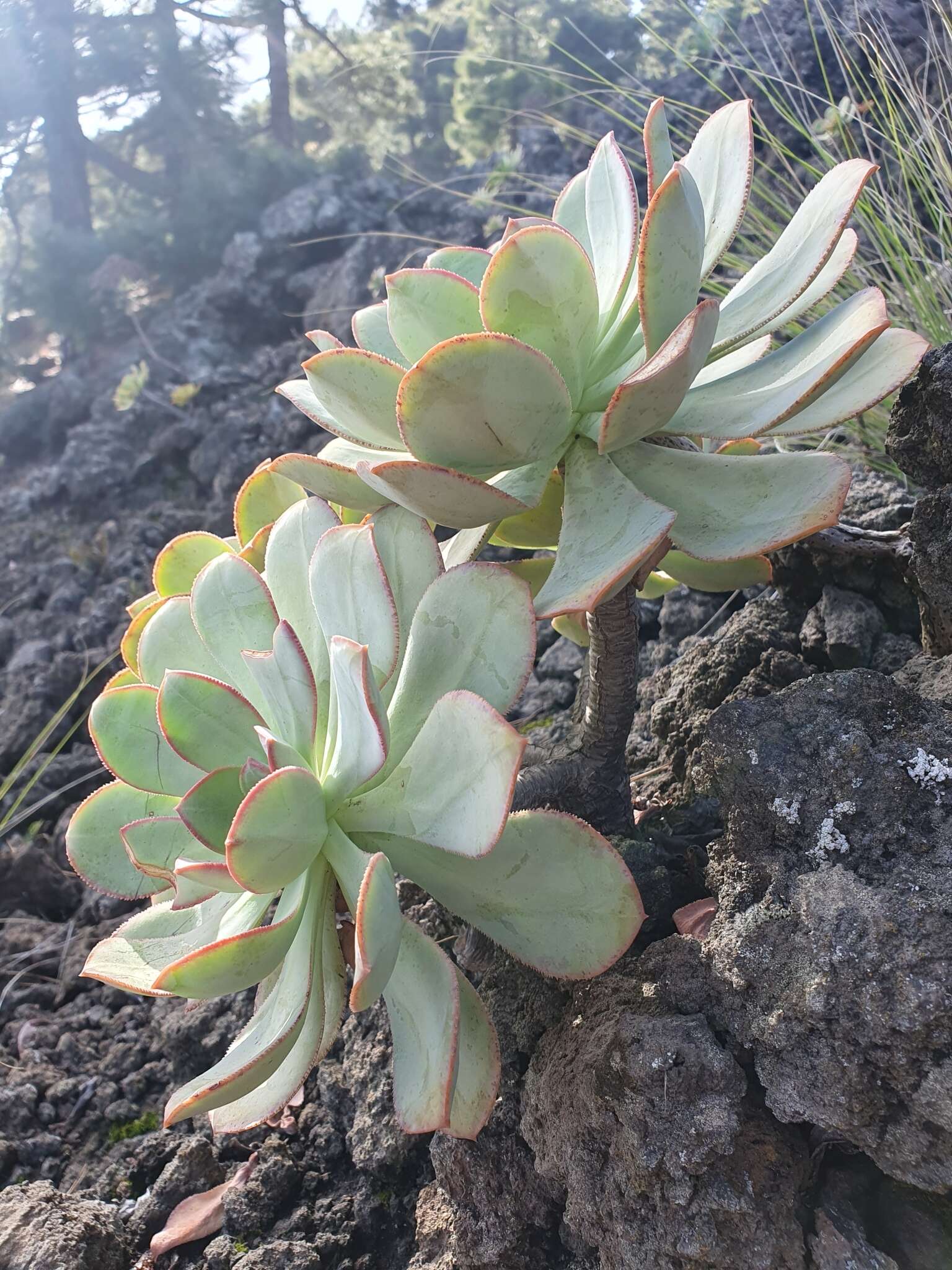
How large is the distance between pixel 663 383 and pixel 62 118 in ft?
33.3

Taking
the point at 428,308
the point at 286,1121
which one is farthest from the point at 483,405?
the point at 286,1121

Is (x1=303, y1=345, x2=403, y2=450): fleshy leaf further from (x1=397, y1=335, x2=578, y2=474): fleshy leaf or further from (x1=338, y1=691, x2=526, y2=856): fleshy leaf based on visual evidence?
(x1=338, y1=691, x2=526, y2=856): fleshy leaf

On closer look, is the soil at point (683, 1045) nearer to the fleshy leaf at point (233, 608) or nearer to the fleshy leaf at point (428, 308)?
the fleshy leaf at point (233, 608)

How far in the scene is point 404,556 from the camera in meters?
0.98

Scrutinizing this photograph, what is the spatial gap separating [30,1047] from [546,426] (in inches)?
58.8

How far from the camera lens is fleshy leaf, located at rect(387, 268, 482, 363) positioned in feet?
3.03

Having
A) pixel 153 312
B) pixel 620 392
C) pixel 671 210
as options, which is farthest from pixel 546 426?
pixel 153 312

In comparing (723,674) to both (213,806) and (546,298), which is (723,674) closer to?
(546,298)

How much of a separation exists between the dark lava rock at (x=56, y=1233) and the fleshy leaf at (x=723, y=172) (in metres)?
1.37

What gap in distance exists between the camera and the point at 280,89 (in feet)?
30.6

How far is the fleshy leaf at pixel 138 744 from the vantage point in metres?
1.02

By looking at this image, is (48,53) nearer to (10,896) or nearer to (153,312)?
(153,312)

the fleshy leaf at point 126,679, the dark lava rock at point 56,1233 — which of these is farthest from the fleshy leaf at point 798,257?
the dark lava rock at point 56,1233

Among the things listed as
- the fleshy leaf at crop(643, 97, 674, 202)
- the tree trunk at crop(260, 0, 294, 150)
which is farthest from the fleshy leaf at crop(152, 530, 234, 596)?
the tree trunk at crop(260, 0, 294, 150)
